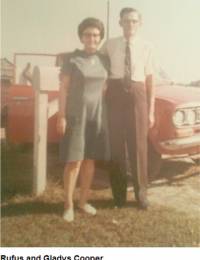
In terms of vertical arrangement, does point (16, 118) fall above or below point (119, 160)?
above

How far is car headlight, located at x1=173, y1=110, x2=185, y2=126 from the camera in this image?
2.93 m

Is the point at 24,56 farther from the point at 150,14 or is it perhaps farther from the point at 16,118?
the point at 150,14

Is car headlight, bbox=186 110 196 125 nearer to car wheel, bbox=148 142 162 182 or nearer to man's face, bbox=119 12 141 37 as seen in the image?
car wheel, bbox=148 142 162 182

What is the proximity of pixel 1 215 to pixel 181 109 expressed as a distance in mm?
1311

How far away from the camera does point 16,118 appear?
311cm

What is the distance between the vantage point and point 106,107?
8.64ft

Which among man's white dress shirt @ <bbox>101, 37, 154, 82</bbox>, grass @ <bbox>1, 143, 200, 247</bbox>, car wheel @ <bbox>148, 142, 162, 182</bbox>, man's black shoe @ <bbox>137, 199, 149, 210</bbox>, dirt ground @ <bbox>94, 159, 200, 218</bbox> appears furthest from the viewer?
car wheel @ <bbox>148, 142, 162, 182</bbox>

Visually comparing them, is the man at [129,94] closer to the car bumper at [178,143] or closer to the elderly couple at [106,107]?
the elderly couple at [106,107]

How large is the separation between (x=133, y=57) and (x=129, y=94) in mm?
222

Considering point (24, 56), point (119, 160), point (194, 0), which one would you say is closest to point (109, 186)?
point (119, 160)

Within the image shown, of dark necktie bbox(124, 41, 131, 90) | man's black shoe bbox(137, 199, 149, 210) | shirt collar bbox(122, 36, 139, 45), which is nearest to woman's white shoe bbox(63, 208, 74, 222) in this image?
man's black shoe bbox(137, 199, 149, 210)

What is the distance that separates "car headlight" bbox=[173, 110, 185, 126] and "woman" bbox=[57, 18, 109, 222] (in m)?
0.55

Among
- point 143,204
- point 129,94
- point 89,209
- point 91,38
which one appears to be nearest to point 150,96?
point 129,94

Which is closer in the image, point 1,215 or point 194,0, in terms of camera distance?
point 1,215
